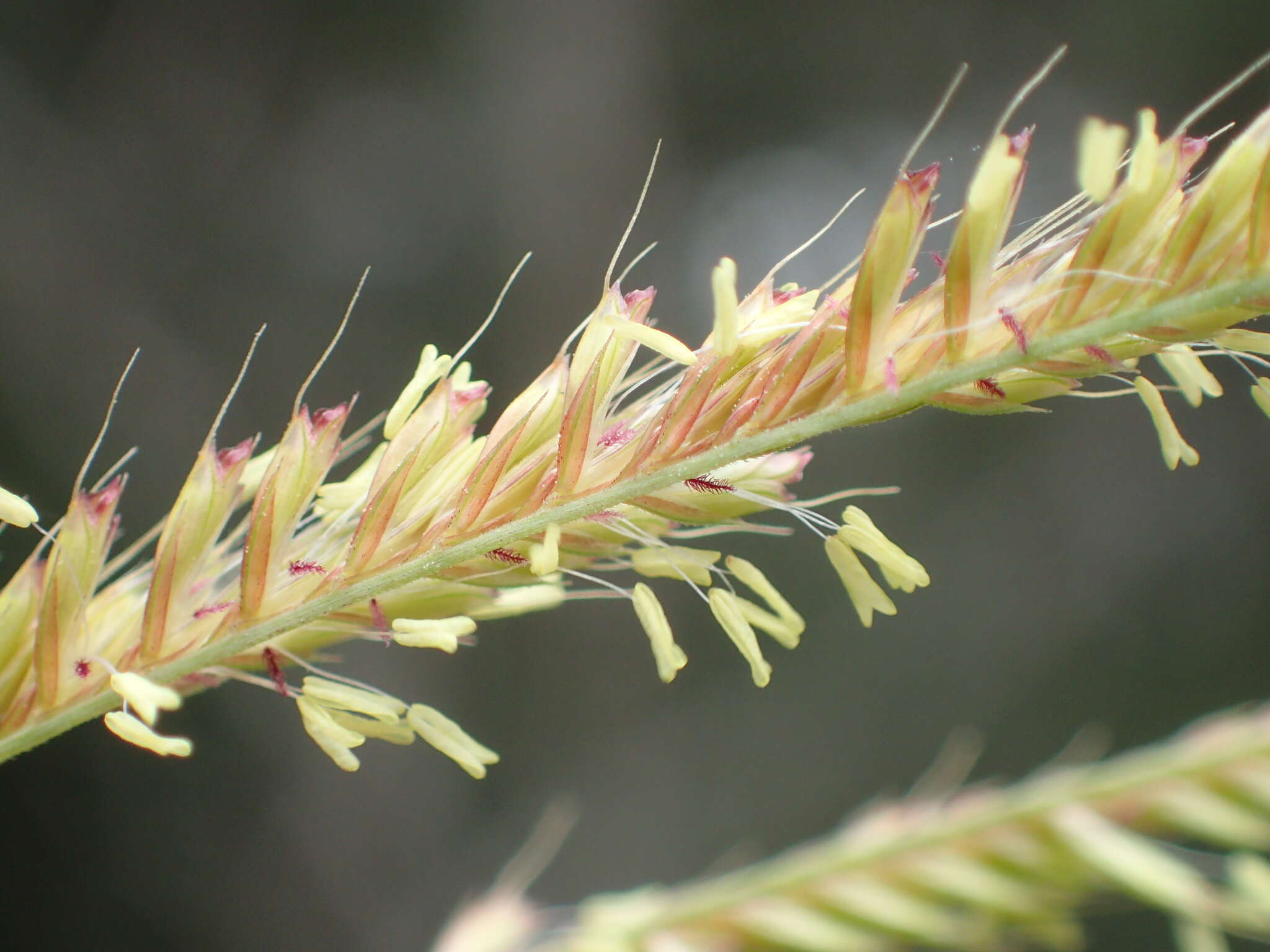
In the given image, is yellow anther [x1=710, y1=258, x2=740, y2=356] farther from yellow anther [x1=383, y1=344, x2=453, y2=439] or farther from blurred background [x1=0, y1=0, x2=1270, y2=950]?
blurred background [x1=0, y1=0, x2=1270, y2=950]

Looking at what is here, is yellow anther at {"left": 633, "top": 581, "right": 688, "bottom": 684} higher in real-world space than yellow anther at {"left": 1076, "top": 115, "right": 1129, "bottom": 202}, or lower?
lower

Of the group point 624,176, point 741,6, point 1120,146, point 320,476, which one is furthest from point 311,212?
point 1120,146

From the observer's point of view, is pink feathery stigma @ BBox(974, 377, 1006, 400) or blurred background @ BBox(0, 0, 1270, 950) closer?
pink feathery stigma @ BBox(974, 377, 1006, 400)

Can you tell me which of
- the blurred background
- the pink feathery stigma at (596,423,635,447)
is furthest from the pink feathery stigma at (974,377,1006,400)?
the blurred background

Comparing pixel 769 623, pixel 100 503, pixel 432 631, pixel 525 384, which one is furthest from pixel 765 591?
pixel 525 384

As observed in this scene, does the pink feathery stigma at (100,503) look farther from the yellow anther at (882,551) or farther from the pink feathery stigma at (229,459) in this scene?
the yellow anther at (882,551)

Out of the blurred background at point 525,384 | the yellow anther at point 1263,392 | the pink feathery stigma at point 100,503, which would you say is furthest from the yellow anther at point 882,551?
the blurred background at point 525,384

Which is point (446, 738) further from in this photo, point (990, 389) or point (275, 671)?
point (990, 389)
